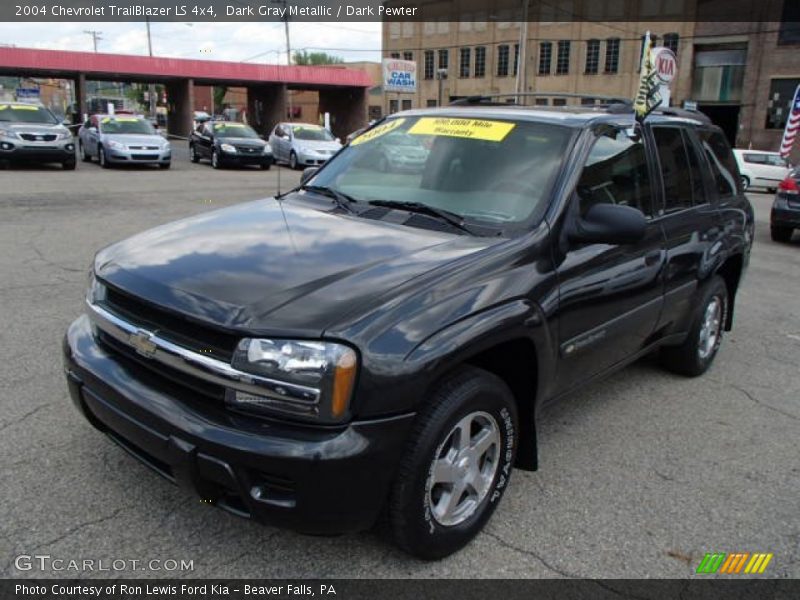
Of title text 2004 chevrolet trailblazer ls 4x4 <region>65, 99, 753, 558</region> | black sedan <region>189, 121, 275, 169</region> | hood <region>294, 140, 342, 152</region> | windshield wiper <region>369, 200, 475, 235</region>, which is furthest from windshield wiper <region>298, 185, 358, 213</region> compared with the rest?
hood <region>294, 140, 342, 152</region>

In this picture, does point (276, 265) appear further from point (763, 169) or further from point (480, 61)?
point (480, 61)

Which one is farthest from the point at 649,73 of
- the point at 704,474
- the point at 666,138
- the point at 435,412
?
the point at 435,412

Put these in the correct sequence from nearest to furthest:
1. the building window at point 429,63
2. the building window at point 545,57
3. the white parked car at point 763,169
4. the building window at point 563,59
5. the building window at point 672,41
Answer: the white parked car at point 763,169 → the building window at point 672,41 → the building window at point 563,59 → the building window at point 545,57 → the building window at point 429,63

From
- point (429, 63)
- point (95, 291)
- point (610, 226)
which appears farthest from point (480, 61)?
point (95, 291)

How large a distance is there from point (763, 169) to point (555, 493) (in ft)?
82.7

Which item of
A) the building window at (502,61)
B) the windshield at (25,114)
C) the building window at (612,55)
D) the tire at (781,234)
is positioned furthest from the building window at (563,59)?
the tire at (781,234)

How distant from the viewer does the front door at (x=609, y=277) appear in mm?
3217

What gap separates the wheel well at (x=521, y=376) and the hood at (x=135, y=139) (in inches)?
751

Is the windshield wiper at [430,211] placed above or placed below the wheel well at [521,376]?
above

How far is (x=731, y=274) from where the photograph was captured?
5.20m

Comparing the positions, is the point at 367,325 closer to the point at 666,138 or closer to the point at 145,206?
the point at 666,138

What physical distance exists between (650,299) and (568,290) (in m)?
0.98

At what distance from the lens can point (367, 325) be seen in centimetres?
234

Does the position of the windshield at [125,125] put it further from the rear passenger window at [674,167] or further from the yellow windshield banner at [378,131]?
the rear passenger window at [674,167]
